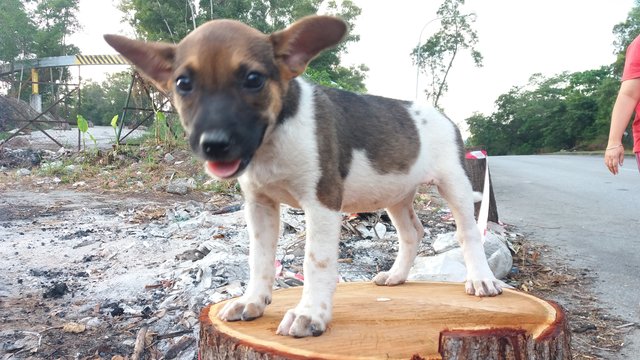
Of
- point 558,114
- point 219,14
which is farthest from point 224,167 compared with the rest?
point 558,114

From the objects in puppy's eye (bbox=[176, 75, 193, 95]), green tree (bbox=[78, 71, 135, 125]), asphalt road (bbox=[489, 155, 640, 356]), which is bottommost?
asphalt road (bbox=[489, 155, 640, 356])

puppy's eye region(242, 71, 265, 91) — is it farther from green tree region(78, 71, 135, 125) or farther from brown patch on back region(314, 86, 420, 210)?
green tree region(78, 71, 135, 125)

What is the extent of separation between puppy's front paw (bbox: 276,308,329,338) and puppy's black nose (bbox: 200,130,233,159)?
2.75ft

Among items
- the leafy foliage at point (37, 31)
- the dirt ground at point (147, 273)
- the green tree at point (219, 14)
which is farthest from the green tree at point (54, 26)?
the dirt ground at point (147, 273)

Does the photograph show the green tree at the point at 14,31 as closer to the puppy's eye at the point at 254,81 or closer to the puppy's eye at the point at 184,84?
the puppy's eye at the point at 184,84

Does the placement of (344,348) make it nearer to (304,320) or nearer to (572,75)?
(304,320)

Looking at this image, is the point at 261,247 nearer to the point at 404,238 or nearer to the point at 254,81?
the point at 254,81

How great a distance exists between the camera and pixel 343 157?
2.96 meters

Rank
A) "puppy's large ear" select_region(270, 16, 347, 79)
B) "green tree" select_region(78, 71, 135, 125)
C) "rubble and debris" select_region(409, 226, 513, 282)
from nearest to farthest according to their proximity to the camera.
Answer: "puppy's large ear" select_region(270, 16, 347, 79), "rubble and debris" select_region(409, 226, 513, 282), "green tree" select_region(78, 71, 135, 125)

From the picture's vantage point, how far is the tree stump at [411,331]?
2088 millimetres

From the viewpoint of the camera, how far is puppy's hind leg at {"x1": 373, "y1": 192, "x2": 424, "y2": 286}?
3703 millimetres

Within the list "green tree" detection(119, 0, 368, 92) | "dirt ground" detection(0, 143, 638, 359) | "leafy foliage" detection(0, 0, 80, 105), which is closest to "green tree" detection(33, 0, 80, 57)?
"leafy foliage" detection(0, 0, 80, 105)

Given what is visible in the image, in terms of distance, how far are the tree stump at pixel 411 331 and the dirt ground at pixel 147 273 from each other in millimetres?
1683

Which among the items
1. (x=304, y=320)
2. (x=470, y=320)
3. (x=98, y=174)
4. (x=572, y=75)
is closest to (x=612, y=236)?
(x=470, y=320)
